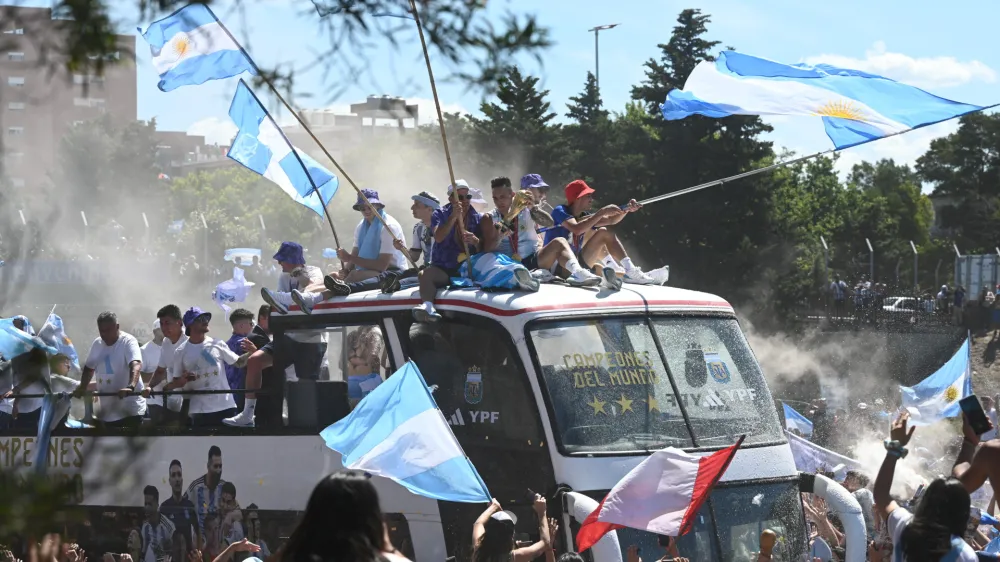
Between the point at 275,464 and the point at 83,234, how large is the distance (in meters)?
53.6

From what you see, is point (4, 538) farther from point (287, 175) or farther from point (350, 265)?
point (287, 175)

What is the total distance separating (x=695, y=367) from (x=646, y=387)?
21.6 inches

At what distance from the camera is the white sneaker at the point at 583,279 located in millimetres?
10328

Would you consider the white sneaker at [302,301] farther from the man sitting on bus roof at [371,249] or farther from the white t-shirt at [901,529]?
the white t-shirt at [901,529]

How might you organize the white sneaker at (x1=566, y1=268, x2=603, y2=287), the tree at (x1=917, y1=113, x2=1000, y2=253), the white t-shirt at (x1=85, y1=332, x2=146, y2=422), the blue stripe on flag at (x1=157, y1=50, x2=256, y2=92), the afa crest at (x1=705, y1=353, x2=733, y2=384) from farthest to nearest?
1. the tree at (x1=917, y1=113, x2=1000, y2=253)
2. the blue stripe on flag at (x1=157, y1=50, x2=256, y2=92)
3. the white t-shirt at (x1=85, y1=332, x2=146, y2=422)
4. the white sneaker at (x1=566, y1=268, x2=603, y2=287)
5. the afa crest at (x1=705, y1=353, x2=733, y2=384)

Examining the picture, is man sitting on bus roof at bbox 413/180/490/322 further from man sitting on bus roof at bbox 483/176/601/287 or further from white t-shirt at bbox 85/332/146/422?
white t-shirt at bbox 85/332/146/422

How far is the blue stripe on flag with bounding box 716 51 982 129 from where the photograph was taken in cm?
1195

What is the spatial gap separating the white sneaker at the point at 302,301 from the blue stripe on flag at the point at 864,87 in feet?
15.6

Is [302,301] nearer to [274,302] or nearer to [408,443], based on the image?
[274,302]

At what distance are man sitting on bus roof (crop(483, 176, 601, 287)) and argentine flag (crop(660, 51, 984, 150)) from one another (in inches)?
71.5

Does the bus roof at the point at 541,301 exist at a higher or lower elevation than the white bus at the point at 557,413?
higher

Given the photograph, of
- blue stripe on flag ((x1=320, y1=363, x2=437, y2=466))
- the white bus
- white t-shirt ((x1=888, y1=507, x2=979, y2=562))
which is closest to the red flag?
the white bus

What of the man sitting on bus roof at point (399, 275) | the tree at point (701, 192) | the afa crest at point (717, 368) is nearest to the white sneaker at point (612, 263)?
the afa crest at point (717, 368)

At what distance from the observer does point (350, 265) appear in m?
11.9
